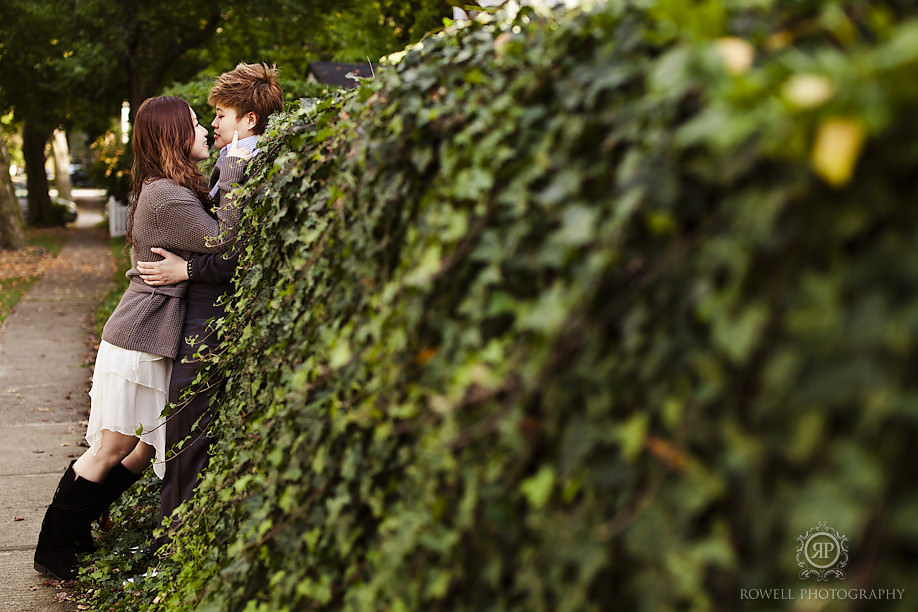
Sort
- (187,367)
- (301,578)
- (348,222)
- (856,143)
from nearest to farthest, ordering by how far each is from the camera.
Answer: (856,143)
(301,578)
(348,222)
(187,367)

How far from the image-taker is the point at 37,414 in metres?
7.11

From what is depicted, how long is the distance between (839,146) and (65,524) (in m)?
4.17

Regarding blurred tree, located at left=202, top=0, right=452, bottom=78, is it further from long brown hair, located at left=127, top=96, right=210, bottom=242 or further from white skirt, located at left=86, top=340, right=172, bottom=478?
white skirt, located at left=86, top=340, right=172, bottom=478

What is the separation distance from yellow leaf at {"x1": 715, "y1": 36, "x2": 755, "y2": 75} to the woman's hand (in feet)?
10.5

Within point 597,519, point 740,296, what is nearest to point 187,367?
point 597,519

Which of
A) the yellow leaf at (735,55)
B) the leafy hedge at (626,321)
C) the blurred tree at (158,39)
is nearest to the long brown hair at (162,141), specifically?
the leafy hedge at (626,321)

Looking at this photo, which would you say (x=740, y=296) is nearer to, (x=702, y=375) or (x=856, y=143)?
(x=702, y=375)

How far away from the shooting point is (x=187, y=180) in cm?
421

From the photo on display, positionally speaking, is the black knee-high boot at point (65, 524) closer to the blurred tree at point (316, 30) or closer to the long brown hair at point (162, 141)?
the long brown hair at point (162, 141)

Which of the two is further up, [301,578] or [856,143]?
[856,143]

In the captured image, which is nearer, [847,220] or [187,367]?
[847,220]

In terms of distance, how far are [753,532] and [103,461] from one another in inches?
146

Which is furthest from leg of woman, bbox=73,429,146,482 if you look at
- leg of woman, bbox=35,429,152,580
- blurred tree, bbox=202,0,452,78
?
blurred tree, bbox=202,0,452,78

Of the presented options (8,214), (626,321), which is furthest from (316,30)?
(626,321)
